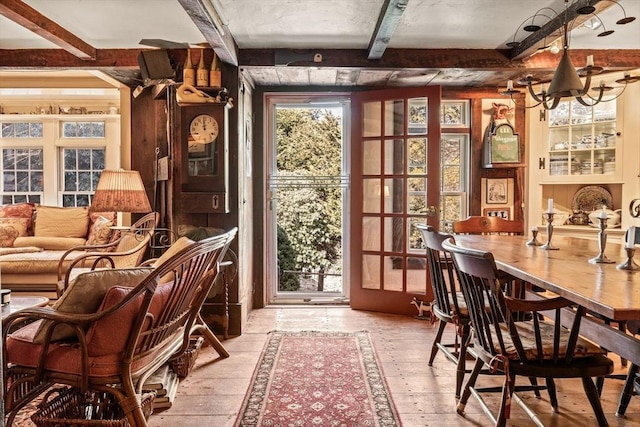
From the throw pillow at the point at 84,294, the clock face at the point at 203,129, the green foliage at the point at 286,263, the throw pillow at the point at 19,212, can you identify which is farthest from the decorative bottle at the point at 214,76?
the throw pillow at the point at 19,212

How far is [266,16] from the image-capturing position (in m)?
3.04

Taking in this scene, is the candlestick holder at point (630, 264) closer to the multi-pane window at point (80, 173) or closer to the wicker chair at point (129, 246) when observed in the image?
the wicker chair at point (129, 246)

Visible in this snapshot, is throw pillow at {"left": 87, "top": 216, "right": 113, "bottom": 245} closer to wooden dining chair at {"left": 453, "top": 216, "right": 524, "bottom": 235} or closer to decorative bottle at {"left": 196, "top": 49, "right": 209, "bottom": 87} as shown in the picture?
decorative bottle at {"left": 196, "top": 49, "right": 209, "bottom": 87}

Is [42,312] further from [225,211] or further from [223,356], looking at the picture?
[225,211]

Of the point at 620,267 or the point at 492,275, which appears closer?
the point at 492,275

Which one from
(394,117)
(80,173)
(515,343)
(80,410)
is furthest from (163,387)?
(80,173)

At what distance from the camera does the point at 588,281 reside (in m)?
1.80

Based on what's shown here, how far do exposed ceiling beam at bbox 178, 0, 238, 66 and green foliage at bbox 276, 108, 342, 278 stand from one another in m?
2.27

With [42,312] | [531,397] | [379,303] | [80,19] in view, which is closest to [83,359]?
[42,312]

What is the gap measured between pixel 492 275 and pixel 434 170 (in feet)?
8.10

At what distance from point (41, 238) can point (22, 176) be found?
125cm

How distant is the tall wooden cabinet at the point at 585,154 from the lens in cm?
400

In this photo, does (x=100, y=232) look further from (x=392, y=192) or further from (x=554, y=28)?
(x=554, y=28)

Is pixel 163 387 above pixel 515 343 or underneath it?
underneath
